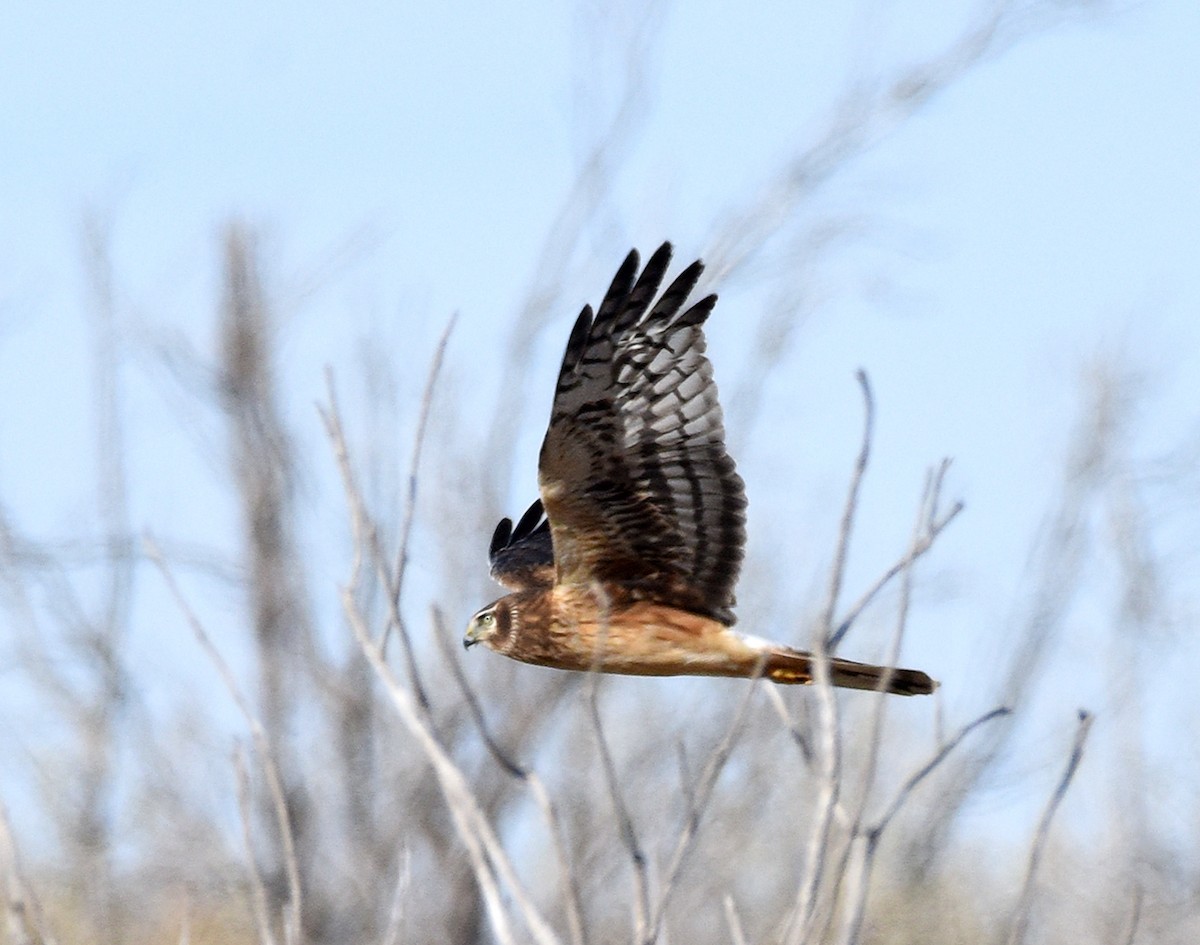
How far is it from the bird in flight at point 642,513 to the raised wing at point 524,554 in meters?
0.09

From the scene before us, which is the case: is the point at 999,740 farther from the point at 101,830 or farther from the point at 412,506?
the point at 412,506

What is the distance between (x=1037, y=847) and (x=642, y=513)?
293 centimetres

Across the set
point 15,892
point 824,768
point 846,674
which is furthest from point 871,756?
point 846,674

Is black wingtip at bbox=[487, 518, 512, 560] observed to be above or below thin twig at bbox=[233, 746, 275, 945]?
above

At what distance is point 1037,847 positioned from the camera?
260cm

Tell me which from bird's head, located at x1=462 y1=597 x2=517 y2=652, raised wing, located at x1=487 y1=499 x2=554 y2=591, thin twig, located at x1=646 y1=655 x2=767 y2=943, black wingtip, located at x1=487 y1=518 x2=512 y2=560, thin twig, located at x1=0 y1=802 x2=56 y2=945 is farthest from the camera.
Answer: black wingtip, located at x1=487 y1=518 x2=512 y2=560

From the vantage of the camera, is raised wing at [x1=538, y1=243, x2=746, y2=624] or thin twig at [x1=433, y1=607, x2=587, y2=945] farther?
raised wing at [x1=538, y1=243, x2=746, y2=624]

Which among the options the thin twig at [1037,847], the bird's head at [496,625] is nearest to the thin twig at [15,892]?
the thin twig at [1037,847]

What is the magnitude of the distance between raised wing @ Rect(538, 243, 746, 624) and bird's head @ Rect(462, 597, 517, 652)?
0.25 m

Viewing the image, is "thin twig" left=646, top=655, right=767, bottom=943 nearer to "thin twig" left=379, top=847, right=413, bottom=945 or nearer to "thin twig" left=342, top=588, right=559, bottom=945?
"thin twig" left=342, top=588, right=559, bottom=945

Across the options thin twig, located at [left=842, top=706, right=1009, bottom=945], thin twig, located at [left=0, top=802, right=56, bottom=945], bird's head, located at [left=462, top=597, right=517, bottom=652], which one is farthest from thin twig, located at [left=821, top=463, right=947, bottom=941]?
bird's head, located at [left=462, top=597, right=517, bottom=652]

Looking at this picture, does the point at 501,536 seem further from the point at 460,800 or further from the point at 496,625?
the point at 460,800

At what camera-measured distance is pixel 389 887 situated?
10539mm

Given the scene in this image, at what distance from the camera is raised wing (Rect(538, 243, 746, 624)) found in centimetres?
500
